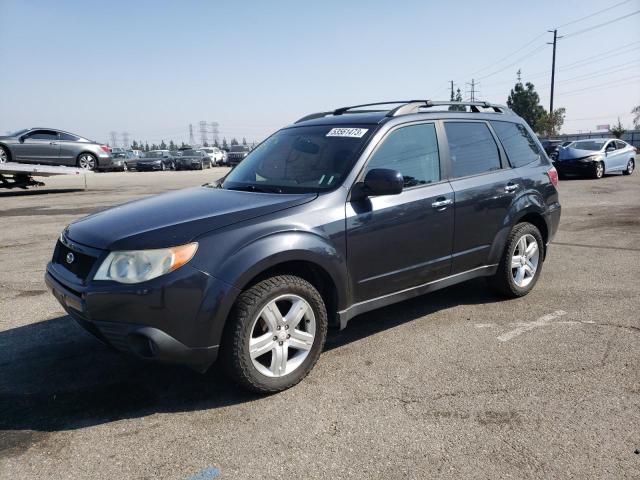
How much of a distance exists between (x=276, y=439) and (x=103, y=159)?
19014 millimetres

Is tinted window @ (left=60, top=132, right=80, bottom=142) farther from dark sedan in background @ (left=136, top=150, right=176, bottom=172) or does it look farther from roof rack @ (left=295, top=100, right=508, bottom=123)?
dark sedan in background @ (left=136, top=150, right=176, bottom=172)

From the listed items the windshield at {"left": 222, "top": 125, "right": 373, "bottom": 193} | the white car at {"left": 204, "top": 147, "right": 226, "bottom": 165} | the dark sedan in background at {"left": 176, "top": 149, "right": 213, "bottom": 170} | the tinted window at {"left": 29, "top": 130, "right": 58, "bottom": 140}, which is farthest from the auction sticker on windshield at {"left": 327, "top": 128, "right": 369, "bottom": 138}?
A: the white car at {"left": 204, "top": 147, "right": 226, "bottom": 165}

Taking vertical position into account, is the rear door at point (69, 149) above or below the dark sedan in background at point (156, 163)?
above

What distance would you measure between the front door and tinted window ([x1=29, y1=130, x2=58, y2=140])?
17463 mm

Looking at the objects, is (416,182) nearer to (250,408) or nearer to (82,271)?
(250,408)

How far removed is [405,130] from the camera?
4289 mm

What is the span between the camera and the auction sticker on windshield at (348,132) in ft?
13.6

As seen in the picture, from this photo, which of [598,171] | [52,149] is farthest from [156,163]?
[598,171]

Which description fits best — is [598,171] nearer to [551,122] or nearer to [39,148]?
[39,148]

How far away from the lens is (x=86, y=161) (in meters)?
19.4

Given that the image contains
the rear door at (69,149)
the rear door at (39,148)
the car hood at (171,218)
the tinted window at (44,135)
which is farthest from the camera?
the rear door at (69,149)

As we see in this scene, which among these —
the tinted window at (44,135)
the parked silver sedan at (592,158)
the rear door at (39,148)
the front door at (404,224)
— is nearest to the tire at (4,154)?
the rear door at (39,148)

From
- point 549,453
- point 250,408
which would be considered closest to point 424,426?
point 549,453

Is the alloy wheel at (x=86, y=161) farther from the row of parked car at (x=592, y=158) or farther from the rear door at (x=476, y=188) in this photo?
the rear door at (x=476, y=188)
